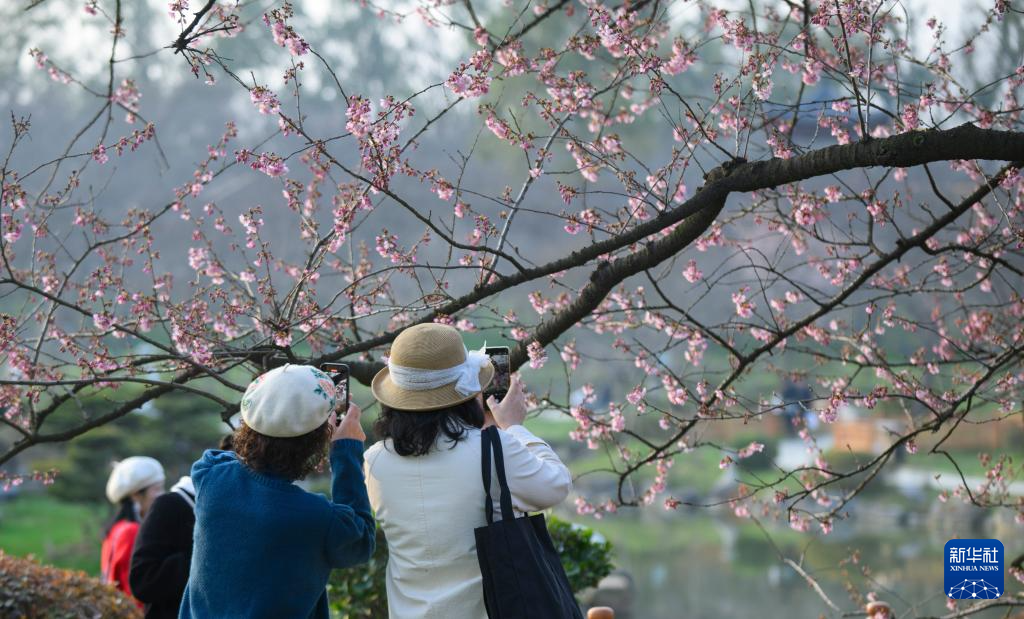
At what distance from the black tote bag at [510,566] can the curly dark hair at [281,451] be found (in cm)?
33

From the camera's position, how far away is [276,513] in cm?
184

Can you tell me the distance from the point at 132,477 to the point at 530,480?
218 cm

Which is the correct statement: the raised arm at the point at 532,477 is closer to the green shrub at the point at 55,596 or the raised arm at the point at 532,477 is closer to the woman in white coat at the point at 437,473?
the woman in white coat at the point at 437,473

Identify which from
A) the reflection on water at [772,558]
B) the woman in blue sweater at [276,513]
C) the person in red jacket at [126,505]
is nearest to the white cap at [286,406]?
the woman in blue sweater at [276,513]

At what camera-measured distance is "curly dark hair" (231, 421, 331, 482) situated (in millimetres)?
1890

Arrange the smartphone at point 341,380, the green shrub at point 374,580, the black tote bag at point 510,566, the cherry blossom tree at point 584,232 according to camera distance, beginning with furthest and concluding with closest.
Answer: the green shrub at point 374,580 < the cherry blossom tree at point 584,232 < the smartphone at point 341,380 < the black tote bag at point 510,566

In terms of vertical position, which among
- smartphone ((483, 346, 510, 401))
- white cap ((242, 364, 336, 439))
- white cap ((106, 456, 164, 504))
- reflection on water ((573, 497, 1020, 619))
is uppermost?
reflection on water ((573, 497, 1020, 619))

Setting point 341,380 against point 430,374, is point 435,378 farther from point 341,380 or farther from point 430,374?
point 341,380

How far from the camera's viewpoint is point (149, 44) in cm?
3012

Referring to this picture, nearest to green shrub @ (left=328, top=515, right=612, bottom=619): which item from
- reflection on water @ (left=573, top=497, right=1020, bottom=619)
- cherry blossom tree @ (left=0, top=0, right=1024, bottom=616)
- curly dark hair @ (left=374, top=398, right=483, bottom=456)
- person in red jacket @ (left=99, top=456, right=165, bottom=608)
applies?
cherry blossom tree @ (left=0, top=0, right=1024, bottom=616)

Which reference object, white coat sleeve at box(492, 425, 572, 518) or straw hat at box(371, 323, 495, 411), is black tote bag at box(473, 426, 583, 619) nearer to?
white coat sleeve at box(492, 425, 572, 518)

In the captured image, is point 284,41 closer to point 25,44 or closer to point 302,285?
point 302,285

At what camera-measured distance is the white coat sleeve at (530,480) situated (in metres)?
1.87

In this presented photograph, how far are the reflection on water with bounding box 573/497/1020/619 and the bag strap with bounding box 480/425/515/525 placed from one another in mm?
9006
